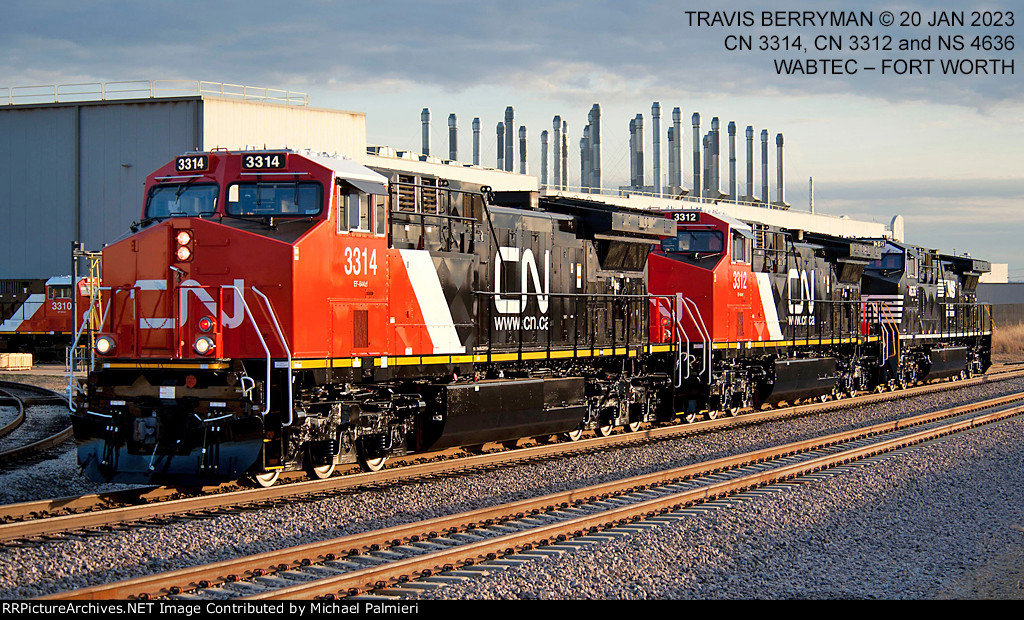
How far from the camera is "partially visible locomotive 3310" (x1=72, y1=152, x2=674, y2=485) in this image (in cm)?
978

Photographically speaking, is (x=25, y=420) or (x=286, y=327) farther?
(x=25, y=420)

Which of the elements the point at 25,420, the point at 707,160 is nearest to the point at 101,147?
the point at 25,420

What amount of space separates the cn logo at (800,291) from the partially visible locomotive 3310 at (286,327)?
34.5ft

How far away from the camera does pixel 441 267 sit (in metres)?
12.1

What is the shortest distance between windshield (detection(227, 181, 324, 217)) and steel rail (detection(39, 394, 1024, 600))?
3.59 meters

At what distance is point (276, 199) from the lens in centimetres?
1037

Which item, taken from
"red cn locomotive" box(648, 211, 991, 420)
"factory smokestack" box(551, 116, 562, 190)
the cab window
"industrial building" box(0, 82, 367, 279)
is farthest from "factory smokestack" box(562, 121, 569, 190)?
the cab window

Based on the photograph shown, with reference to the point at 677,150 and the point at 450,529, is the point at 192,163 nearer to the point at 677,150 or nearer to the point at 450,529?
the point at 450,529

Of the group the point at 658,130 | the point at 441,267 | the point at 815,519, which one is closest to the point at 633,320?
the point at 441,267

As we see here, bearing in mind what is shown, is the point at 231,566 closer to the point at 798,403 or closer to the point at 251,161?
the point at 251,161

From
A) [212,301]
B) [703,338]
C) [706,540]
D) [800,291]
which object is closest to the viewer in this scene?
[706,540]

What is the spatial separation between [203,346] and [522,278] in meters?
5.28

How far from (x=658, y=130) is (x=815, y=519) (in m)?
67.3

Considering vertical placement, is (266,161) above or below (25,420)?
above
